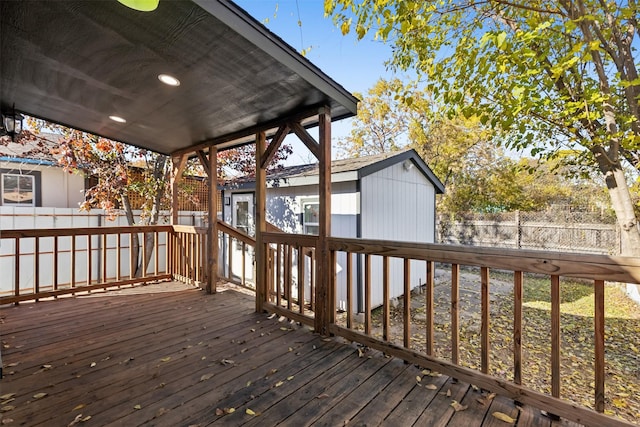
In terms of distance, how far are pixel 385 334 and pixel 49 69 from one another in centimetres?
362

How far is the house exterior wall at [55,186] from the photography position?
23.7ft

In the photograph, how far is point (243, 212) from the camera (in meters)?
8.08

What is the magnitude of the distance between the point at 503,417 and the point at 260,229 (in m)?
2.74

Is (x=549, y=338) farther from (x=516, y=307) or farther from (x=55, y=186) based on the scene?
(x=55, y=186)

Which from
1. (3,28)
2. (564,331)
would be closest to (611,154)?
(564,331)

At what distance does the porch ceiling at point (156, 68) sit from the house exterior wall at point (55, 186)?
4996 mm

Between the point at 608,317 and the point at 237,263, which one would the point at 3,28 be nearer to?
the point at 237,263

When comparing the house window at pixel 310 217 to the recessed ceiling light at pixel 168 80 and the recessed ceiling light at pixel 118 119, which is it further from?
the recessed ceiling light at pixel 168 80

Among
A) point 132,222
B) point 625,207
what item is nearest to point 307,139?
point 625,207

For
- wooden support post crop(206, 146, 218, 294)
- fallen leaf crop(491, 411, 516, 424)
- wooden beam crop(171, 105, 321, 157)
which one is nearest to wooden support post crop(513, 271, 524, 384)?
fallen leaf crop(491, 411, 516, 424)

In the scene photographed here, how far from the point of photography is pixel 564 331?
506cm

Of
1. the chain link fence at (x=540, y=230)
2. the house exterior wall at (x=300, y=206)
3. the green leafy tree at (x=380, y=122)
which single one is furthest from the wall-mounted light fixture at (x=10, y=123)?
the green leafy tree at (x=380, y=122)

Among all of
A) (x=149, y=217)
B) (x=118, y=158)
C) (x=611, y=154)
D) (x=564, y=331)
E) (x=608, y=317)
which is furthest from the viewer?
(x=149, y=217)

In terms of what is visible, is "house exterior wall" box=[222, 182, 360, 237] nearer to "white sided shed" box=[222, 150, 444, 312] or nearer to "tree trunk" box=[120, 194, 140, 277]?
"white sided shed" box=[222, 150, 444, 312]
